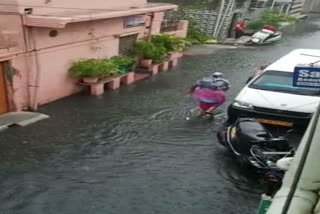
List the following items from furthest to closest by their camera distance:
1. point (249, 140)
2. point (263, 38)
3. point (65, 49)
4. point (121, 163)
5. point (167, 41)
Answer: point (263, 38) → point (167, 41) → point (65, 49) → point (121, 163) → point (249, 140)

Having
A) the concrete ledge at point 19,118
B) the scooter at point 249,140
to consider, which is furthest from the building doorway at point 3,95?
the scooter at point 249,140

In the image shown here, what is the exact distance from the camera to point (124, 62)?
15039 millimetres

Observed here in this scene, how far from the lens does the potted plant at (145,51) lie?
1644 centimetres

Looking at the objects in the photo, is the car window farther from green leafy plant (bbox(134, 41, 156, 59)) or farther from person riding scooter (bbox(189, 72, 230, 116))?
green leafy plant (bbox(134, 41, 156, 59))

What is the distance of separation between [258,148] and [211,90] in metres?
3.37

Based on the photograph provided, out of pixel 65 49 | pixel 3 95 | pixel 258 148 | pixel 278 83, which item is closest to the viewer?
pixel 258 148

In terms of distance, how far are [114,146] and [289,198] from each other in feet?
24.4

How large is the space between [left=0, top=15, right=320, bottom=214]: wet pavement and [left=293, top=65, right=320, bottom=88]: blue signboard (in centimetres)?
244

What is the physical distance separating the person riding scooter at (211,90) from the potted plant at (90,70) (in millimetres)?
3861

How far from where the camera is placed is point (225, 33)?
27.0 meters

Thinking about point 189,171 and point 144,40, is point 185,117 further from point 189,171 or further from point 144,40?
point 144,40

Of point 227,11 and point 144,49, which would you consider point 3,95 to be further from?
point 227,11

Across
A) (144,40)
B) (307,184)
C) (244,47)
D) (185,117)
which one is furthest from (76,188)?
(244,47)

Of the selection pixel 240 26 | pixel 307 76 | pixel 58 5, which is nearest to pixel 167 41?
pixel 58 5
